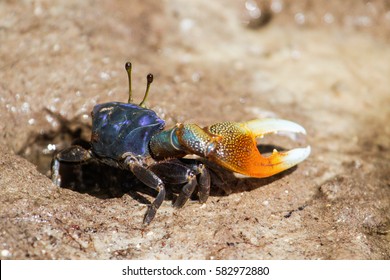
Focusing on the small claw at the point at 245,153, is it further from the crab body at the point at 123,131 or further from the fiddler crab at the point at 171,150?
the crab body at the point at 123,131

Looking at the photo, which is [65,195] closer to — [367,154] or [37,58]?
[37,58]

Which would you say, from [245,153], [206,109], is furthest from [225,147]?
[206,109]

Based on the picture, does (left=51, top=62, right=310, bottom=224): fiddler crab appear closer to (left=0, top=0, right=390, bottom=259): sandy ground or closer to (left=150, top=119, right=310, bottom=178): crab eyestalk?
(left=150, top=119, right=310, bottom=178): crab eyestalk

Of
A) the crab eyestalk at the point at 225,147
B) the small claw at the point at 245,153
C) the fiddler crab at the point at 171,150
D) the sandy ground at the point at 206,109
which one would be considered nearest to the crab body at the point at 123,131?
the fiddler crab at the point at 171,150

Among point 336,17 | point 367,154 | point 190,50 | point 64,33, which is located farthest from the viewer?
point 336,17

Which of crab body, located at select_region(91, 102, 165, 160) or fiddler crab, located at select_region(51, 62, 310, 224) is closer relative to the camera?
fiddler crab, located at select_region(51, 62, 310, 224)

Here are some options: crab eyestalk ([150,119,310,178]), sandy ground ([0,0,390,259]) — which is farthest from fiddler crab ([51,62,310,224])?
Answer: sandy ground ([0,0,390,259])

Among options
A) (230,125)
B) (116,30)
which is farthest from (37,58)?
(230,125)
